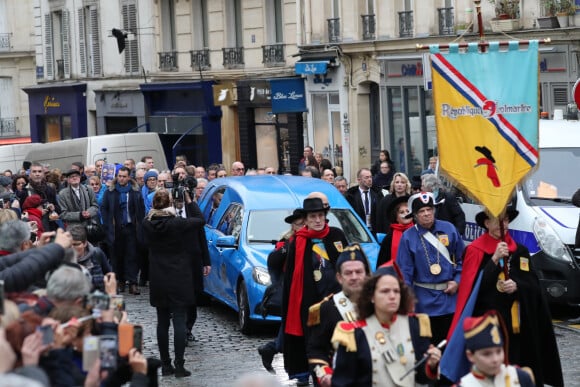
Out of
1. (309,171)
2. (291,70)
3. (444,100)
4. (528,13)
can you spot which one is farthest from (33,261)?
(291,70)

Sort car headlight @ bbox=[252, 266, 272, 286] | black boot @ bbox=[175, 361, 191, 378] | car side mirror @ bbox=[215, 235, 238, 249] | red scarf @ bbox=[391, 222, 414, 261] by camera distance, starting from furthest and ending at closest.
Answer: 1. car side mirror @ bbox=[215, 235, 238, 249]
2. car headlight @ bbox=[252, 266, 272, 286]
3. black boot @ bbox=[175, 361, 191, 378]
4. red scarf @ bbox=[391, 222, 414, 261]

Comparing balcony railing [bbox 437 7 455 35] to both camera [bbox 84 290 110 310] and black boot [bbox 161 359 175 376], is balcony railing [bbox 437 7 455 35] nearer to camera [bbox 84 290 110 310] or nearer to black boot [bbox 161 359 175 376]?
black boot [bbox 161 359 175 376]

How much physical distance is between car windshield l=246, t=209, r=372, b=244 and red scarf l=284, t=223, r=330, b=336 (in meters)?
4.23

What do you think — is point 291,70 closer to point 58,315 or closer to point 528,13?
point 528,13

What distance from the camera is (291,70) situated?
35906 mm

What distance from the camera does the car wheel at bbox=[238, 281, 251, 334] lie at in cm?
1559

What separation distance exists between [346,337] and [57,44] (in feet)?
140

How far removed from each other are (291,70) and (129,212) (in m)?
16.1

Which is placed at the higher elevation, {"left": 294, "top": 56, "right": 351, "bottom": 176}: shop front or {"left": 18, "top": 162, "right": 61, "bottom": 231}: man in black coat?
{"left": 294, "top": 56, "right": 351, "bottom": 176}: shop front

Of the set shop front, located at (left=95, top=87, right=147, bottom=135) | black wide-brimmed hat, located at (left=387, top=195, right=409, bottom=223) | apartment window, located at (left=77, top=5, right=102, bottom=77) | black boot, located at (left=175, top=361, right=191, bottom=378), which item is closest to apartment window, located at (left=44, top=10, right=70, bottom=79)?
apartment window, located at (left=77, top=5, right=102, bottom=77)

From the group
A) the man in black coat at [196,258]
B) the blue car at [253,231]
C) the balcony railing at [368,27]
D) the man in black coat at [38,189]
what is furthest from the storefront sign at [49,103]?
the man in black coat at [196,258]

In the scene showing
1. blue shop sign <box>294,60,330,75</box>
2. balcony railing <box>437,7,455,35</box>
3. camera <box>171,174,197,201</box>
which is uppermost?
balcony railing <box>437,7,455,35</box>

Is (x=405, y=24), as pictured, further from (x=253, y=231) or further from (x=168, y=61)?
(x=253, y=231)

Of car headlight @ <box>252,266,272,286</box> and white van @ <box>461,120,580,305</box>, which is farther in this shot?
white van @ <box>461,120,580,305</box>
